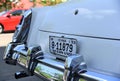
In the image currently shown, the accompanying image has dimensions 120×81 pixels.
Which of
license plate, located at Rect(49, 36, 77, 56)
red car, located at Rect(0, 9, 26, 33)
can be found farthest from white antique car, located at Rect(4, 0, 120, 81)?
red car, located at Rect(0, 9, 26, 33)

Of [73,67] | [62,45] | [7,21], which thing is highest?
[62,45]

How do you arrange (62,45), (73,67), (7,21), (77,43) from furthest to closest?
(7,21) → (62,45) → (77,43) → (73,67)

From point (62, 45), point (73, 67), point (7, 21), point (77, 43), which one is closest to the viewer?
point (73, 67)

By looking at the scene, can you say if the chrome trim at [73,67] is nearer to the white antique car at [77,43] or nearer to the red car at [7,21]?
the white antique car at [77,43]

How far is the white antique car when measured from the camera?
2.93m

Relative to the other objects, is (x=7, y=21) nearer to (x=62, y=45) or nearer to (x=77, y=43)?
(x=62, y=45)

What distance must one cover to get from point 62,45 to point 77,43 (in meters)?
0.25

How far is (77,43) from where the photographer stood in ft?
10.9

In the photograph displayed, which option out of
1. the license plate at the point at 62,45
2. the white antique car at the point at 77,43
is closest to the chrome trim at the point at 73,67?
the white antique car at the point at 77,43

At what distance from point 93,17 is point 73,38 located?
359mm

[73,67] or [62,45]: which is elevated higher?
[62,45]

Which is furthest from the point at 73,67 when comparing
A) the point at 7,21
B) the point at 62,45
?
the point at 7,21

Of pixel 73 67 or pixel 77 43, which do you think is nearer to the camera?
pixel 73 67

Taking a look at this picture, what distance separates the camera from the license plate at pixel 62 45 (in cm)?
337
